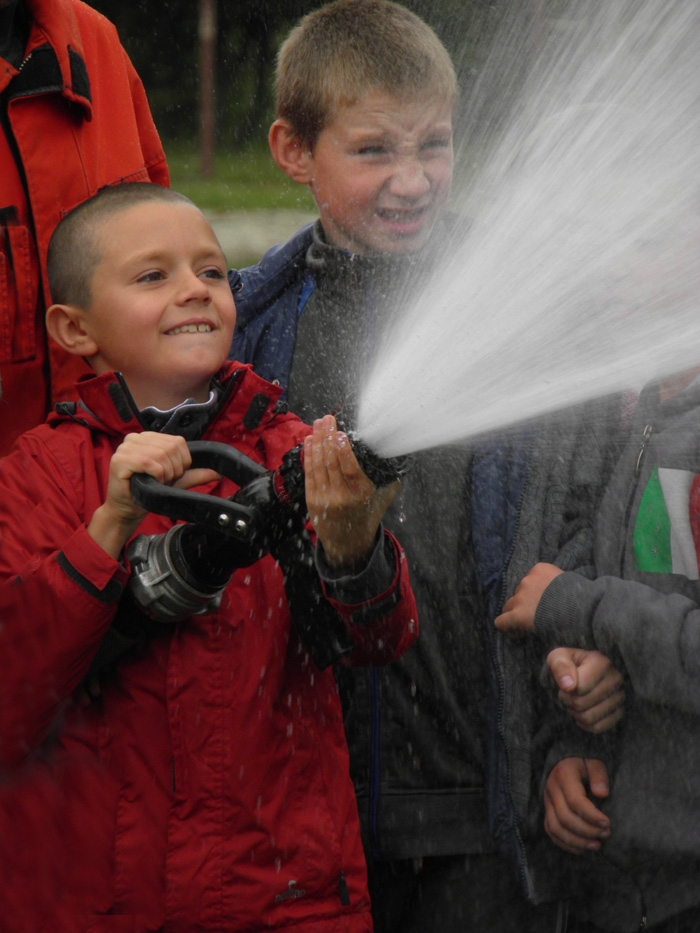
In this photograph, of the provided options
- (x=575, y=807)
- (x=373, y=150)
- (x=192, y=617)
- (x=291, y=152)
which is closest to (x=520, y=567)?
(x=575, y=807)

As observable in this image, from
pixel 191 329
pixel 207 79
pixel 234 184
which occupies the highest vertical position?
pixel 191 329

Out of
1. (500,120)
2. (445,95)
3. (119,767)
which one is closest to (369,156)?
(445,95)

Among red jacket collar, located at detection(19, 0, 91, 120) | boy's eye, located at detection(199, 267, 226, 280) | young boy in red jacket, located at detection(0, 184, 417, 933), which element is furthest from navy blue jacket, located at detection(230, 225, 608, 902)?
red jacket collar, located at detection(19, 0, 91, 120)

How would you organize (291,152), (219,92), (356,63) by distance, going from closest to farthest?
(356,63)
(291,152)
(219,92)

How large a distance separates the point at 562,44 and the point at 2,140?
164 cm

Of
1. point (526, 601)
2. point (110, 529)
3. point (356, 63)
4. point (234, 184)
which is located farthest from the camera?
point (234, 184)

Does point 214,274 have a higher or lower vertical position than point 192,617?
higher

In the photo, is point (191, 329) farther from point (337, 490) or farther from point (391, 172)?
point (391, 172)

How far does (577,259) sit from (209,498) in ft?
3.39

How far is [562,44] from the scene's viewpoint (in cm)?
309

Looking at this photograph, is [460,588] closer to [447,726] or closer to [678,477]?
[447,726]

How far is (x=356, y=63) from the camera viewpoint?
2.51 meters

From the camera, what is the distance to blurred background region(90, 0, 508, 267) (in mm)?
8289

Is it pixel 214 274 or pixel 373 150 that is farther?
pixel 373 150
